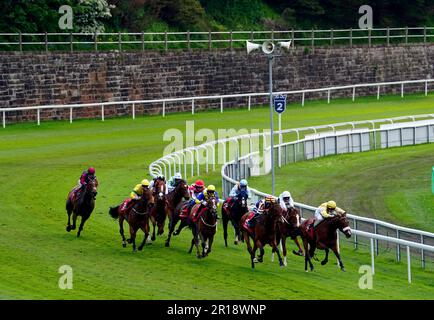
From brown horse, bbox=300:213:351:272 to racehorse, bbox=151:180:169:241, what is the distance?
3.20m

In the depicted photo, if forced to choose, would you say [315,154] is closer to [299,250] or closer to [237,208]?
[237,208]

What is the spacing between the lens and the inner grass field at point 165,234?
58.9 ft

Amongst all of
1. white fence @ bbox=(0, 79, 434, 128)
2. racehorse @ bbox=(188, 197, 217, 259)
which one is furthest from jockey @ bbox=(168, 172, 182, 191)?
white fence @ bbox=(0, 79, 434, 128)

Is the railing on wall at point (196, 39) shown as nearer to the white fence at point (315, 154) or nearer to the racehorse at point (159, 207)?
the white fence at point (315, 154)

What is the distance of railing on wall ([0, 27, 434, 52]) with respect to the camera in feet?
140

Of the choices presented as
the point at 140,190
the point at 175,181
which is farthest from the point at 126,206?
the point at 175,181

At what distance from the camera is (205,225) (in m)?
20.5

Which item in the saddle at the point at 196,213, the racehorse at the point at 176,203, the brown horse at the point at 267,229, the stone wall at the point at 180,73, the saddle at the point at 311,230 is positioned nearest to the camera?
the brown horse at the point at 267,229

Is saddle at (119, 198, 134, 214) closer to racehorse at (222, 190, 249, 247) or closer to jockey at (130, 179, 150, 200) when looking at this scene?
jockey at (130, 179, 150, 200)

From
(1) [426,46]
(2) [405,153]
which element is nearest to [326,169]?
(2) [405,153]

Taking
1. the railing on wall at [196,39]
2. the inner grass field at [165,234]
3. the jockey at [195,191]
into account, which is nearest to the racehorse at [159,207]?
the inner grass field at [165,234]

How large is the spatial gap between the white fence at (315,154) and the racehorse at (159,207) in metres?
2.03

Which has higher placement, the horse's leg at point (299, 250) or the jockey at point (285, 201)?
the jockey at point (285, 201)

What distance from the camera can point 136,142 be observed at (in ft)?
124
